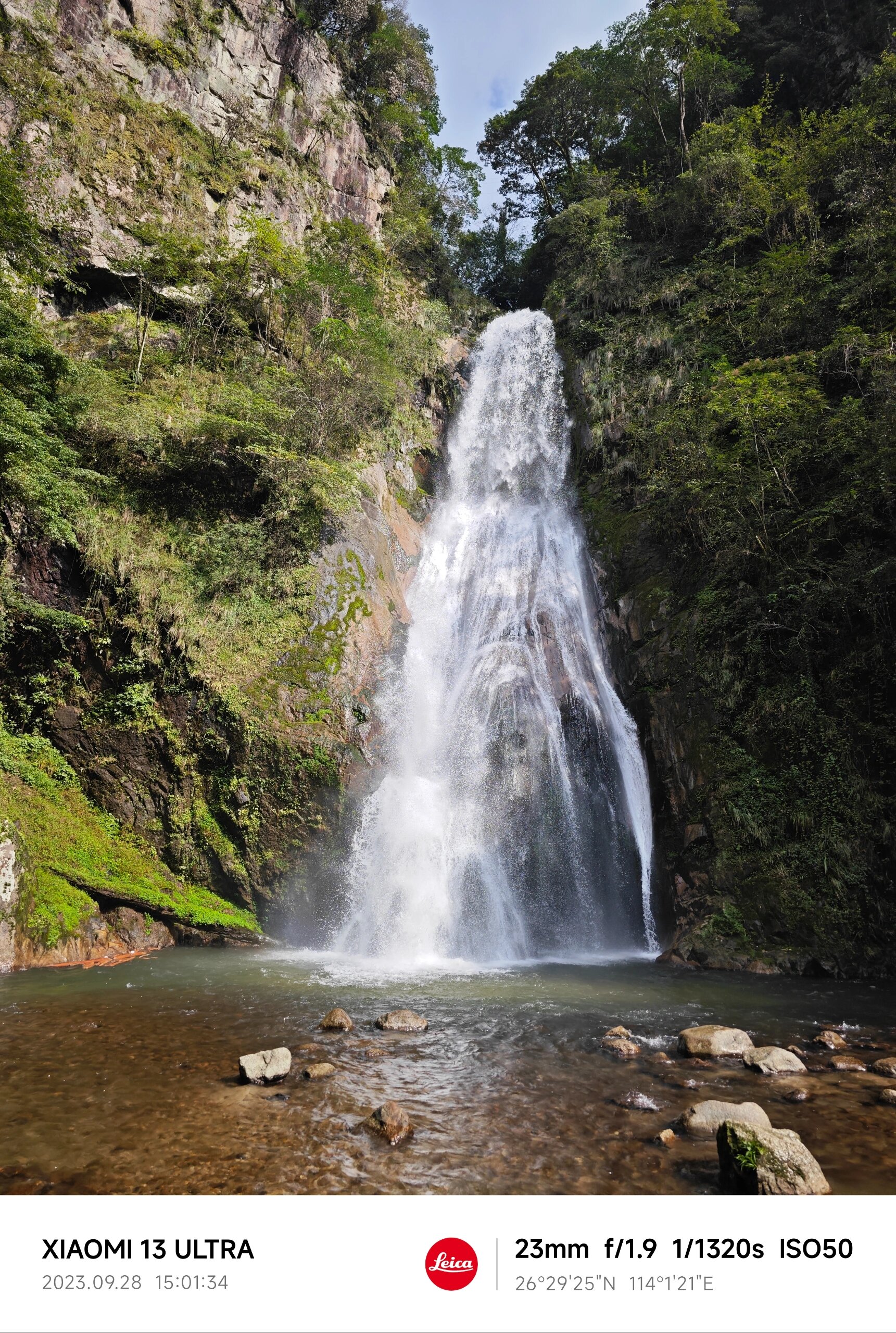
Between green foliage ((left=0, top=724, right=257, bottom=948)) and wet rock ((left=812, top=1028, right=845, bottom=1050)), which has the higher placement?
green foliage ((left=0, top=724, right=257, bottom=948))

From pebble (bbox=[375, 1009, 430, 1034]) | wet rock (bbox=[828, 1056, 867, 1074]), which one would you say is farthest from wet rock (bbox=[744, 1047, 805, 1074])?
pebble (bbox=[375, 1009, 430, 1034])

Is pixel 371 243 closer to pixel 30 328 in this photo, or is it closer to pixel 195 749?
pixel 30 328

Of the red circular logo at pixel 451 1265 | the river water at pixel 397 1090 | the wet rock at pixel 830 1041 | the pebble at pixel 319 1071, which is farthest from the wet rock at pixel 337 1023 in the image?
the wet rock at pixel 830 1041

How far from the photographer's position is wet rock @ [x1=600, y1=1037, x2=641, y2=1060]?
509cm

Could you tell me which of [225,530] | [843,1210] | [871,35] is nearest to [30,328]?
[225,530]

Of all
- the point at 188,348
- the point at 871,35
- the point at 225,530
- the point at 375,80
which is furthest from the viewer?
the point at 375,80

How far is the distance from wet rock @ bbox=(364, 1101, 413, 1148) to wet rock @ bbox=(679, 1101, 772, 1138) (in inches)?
65.9

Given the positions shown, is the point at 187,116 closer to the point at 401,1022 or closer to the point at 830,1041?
the point at 401,1022

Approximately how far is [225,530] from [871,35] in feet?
93.6

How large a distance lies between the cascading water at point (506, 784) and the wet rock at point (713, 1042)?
560cm

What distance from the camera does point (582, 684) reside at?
47.3ft

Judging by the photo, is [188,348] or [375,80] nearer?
[188,348]

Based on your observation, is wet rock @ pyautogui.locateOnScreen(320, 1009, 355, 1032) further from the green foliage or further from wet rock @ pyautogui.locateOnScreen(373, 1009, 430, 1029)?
the green foliage

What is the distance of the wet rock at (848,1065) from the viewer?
4.79m
